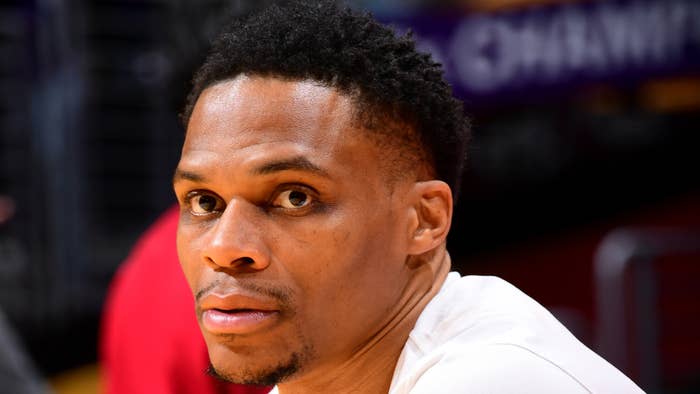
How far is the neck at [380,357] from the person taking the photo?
194cm

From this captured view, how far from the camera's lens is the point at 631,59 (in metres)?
6.45

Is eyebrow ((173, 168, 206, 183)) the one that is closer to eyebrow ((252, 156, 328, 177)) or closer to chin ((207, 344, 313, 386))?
eyebrow ((252, 156, 328, 177))

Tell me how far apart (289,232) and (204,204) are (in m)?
0.20

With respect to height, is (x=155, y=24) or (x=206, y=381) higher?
(x=206, y=381)

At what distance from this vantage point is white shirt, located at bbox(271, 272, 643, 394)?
167 centimetres

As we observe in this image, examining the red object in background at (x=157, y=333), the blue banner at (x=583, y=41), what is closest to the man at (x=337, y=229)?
the red object in background at (x=157, y=333)

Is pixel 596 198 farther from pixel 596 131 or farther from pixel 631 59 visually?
pixel 631 59

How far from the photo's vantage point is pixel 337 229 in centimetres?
182

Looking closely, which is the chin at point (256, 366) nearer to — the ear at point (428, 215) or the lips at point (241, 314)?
the lips at point (241, 314)

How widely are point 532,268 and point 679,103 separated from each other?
1398 millimetres

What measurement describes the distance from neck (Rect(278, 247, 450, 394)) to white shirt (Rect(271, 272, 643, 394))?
30 millimetres

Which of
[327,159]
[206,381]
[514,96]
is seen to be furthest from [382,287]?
[514,96]

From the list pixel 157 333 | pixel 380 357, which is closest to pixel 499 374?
pixel 380 357

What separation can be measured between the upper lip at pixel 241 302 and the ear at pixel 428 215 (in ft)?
0.98
